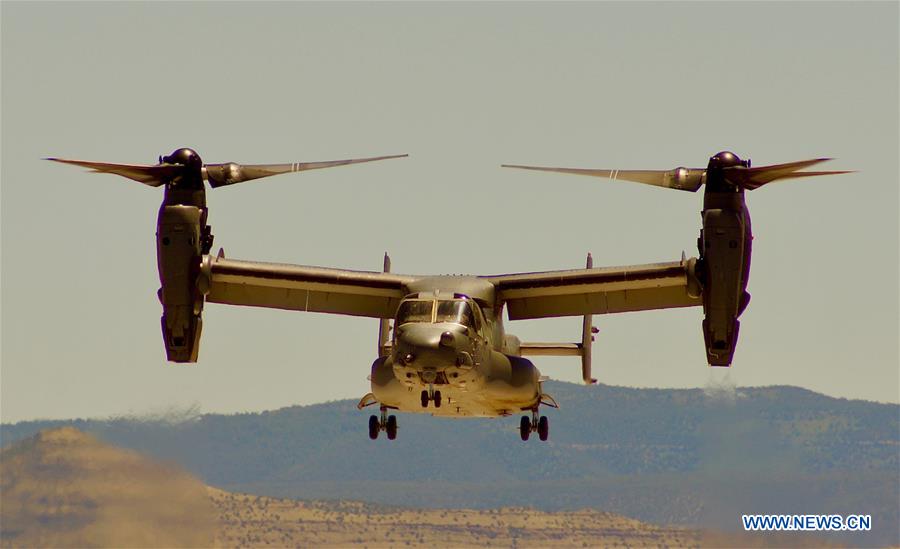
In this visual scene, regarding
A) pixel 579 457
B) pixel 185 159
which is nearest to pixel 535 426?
pixel 185 159

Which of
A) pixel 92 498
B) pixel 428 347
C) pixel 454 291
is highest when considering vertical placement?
pixel 92 498

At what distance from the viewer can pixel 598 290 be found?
127 feet

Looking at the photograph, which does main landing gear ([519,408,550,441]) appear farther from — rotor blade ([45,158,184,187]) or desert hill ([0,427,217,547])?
desert hill ([0,427,217,547])

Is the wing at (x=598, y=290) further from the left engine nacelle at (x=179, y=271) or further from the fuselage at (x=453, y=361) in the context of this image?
the left engine nacelle at (x=179, y=271)

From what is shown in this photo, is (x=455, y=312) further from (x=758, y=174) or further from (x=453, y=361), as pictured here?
(x=758, y=174)

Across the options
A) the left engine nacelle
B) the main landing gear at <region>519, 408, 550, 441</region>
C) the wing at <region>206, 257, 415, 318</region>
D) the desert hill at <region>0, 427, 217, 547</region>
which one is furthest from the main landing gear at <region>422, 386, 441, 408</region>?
the desert hill at <region>0, 427, 217, 547</region>

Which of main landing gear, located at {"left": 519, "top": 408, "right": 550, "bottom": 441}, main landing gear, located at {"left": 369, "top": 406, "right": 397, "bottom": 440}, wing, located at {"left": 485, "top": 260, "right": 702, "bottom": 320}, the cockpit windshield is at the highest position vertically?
wing, located at {"left": 485, "top": 260, "right": 702, "bottom": 320}

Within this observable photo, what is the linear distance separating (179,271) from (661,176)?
1048cm

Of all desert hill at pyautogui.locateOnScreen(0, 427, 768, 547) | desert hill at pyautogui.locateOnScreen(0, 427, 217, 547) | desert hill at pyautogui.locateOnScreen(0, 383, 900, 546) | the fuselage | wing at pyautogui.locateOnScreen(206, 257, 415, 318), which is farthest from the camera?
desert hill at pyautogui.locateOnScreen(0, 383, 900, 546)

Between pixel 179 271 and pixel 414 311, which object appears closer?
pixel 414 311

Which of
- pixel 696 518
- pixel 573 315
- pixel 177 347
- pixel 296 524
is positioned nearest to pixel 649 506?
pixel 696 518

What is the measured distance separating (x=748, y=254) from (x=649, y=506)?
164 ft

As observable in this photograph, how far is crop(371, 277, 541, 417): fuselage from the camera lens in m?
34.1

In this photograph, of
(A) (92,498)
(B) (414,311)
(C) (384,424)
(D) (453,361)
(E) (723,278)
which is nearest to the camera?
(D) (453,361)
